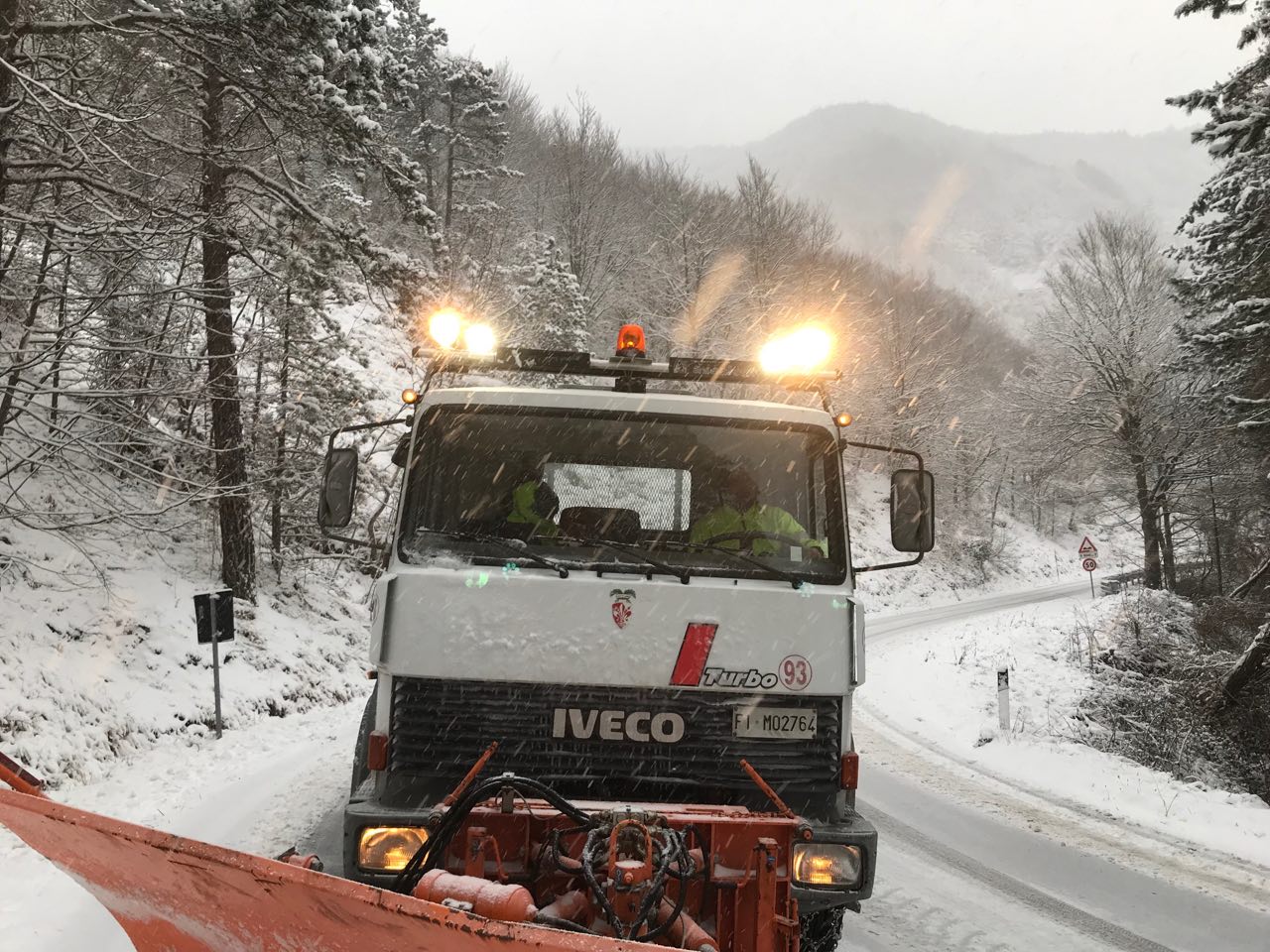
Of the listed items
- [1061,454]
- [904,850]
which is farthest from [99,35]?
[1061,454]

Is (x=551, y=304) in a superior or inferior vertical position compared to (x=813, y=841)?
superior

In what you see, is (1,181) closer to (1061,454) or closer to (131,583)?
(131,583)

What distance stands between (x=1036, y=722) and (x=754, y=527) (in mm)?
8985

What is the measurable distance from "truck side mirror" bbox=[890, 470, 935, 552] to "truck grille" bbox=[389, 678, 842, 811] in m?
1.09

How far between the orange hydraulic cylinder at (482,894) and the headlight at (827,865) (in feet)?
3.53

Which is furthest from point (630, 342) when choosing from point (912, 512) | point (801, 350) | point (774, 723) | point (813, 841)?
point (813, 841)

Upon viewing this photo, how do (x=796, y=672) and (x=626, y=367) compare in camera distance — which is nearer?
(x=796, y=672)

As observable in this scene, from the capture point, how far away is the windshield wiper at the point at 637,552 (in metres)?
3.37

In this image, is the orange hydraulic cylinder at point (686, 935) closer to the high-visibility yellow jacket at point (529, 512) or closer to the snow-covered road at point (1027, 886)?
the high-visibility yellow jacket at point (529, 512)

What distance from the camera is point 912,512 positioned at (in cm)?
403

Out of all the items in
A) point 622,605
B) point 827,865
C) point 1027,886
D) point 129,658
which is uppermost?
point 622,605

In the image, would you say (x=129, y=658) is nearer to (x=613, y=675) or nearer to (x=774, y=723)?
(x=613, y=675)

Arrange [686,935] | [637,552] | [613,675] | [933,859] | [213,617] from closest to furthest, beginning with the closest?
[686,935] < [613,675] < [637,552] < [933,859] < [213,617]

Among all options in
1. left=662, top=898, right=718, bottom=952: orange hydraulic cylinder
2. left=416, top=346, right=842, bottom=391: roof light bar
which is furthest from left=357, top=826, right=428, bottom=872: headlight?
left=416, top=346, right=842, bottom=391: roof light bar
